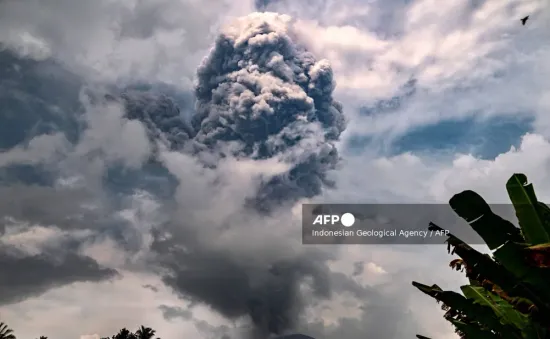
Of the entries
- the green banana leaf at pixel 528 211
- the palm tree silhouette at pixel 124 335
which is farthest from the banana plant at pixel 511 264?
the palm tree silhouette at pixel 124 335

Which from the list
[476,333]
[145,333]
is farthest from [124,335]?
[476,333]

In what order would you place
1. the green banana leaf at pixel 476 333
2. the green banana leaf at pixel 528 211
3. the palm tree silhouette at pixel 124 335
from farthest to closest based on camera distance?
1. the palm tree silhouette at pixel 124 335
2. the green banana leaf at pixel 476 333
3. the green banana leaf at pixel 528 211

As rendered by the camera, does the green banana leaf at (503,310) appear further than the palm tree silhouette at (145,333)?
No

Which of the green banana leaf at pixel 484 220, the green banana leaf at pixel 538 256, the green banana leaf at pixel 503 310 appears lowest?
the green banana leaf at pixel 503 310

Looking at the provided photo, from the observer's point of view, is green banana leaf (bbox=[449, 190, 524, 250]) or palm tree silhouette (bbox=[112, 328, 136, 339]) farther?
palm tree silhouette (bbox=[112, 328, 136, 339])

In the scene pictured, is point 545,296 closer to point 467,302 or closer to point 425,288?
point 467,302

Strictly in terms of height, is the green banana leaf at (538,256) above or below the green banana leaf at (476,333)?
above

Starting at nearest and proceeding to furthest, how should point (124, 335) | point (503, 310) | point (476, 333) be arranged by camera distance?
point (476, 333) < point (503, 310) < point (124, 335)

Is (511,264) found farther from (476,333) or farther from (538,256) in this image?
(476,333)

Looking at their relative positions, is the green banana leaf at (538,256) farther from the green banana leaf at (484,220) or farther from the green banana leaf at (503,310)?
the green banana leaf at (503,310)

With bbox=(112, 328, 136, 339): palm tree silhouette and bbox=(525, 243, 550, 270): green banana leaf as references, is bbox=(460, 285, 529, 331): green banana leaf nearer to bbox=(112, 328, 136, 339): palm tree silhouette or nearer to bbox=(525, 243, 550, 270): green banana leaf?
bbox=(525, 243, 550, 270): green banana leaf

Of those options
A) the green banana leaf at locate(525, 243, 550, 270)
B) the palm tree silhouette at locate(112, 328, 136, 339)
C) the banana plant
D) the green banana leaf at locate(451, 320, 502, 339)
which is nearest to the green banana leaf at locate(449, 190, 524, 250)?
the banana plant

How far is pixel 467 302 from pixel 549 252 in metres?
1.47

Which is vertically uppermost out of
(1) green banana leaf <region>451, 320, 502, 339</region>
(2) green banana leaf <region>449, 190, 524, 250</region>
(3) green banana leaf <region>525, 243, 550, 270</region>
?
(2) green banana leaf <region>449, 190, 524, 250</region>
